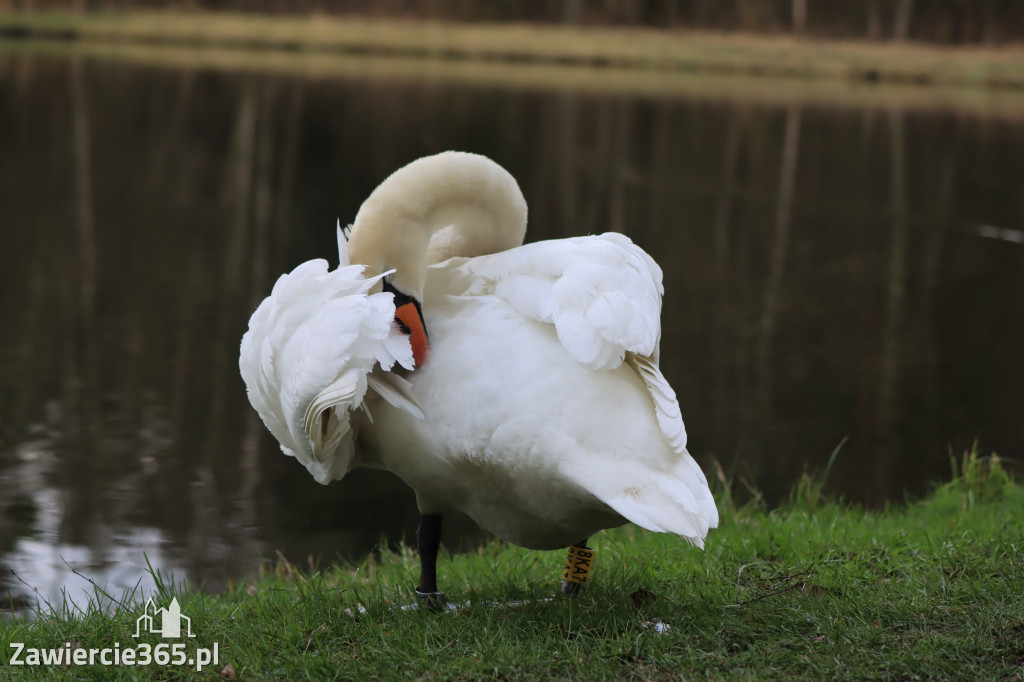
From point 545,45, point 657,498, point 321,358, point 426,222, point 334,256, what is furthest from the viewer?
point 545,45

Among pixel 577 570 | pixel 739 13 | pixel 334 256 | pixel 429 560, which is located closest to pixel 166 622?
pixel 429 560

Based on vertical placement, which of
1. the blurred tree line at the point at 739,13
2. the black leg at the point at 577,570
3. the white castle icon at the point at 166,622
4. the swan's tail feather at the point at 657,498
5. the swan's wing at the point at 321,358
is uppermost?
the blurred tree line at the point at 739,13

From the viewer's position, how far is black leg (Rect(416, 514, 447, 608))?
380 centimetres

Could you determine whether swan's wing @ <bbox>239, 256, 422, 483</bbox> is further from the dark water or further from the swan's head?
the dark water

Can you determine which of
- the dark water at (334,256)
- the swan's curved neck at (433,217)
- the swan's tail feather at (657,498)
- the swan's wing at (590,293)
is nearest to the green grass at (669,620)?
the swan's tail feather at (657,498)

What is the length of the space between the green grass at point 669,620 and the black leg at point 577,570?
0.23 ft

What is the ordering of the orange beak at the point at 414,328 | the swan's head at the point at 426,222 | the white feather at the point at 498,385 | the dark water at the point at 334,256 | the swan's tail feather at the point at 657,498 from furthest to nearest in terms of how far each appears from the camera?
the dark water at the point at 334,256
the swan's head at the point at 426,222
the orange beak at the point at 414,328
the white feather at the point at 498,385
the swan's tail feather at the point at 657,498

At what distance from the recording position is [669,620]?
139 inches

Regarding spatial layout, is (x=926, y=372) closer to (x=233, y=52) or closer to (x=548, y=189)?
(x=548, y=189)

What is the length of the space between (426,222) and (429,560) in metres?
1.06

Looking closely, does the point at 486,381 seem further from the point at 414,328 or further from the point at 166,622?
the point at 166,622

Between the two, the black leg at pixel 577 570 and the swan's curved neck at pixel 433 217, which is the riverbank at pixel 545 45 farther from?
the black leg at pixel 577 570

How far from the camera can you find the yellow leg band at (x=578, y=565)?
3.80 metres

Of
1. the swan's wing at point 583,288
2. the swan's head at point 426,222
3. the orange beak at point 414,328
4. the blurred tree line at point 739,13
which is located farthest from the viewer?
the blurred tree line at point 739,13
